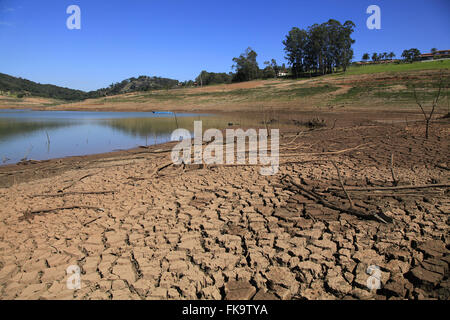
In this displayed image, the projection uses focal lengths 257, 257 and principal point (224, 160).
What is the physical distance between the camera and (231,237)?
2641 millimetres

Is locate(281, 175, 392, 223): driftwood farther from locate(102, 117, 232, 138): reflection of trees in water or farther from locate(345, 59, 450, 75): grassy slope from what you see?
locate(345, 59, 450, 75): grassy slope

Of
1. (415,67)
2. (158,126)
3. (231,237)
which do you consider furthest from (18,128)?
(415,67)

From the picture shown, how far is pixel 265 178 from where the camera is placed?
13.9ft

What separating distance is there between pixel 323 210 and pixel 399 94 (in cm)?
1961

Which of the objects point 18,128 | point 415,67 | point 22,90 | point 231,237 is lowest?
point 231,237

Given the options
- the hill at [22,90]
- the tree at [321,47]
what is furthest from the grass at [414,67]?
the hill at [22,90]

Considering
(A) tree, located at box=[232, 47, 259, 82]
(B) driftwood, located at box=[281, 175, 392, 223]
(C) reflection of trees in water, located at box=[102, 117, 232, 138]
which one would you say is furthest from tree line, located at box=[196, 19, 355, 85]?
(B) driftwood, located at box=[281, 175, 392, 223]

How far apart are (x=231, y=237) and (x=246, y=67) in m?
59.8

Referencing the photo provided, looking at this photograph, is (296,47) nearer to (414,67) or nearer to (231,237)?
(414,67)

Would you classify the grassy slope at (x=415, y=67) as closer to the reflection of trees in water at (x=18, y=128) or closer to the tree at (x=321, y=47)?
the tree at (x=321, y=47)

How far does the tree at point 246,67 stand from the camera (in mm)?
57500

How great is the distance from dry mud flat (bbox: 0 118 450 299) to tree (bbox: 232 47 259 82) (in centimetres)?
5641

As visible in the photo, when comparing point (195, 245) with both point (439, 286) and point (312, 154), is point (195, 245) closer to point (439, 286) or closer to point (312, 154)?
point (439, 286)

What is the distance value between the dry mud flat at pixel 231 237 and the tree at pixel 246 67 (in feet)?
185
